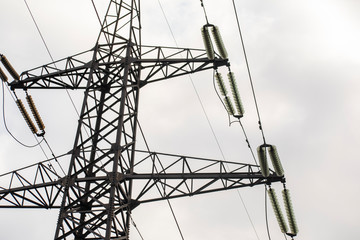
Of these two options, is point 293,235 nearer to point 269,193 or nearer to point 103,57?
point 269,193

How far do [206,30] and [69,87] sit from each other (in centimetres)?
605

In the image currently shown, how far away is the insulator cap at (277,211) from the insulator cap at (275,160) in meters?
0.61

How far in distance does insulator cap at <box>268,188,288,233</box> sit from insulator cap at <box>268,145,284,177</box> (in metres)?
0.61

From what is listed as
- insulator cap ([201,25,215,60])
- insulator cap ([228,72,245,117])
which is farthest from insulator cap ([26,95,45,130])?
insulator cap ([228,72,245,117])

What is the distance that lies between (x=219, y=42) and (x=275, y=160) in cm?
387

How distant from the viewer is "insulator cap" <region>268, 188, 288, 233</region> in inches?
467

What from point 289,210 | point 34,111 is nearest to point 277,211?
point 289,210

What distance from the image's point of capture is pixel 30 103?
589 inches

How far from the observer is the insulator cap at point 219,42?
12227 mm

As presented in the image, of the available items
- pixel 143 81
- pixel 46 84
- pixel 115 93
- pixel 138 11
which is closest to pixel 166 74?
pixel 143 81

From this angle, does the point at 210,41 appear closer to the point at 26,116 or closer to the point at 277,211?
the point at 277,211

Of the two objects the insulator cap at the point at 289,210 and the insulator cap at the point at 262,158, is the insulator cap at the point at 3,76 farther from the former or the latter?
the insulator cap at the point at 289,210

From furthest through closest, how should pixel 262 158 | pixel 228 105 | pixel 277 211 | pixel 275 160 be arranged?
pixel 228 105, pixel 277 211, pixel 275 160, pixel 262 158

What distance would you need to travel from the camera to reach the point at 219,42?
12.6 meters
